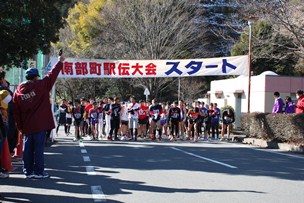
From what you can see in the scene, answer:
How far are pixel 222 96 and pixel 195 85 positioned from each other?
8047 millimetres

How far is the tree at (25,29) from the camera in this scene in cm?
1362

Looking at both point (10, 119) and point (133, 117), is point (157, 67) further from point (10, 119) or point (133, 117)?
point (10, 119)

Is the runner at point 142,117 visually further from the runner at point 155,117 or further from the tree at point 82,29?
the tree at point 82,29

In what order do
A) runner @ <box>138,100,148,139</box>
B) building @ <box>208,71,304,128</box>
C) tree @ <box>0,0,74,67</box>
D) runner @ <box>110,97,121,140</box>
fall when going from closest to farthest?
tree @ <box>0,0,74,67</box>, runner @ <box>110,97,121,140</box>, runner @ <box>138,100,148,139</box>, building @ <box>208,71,304,128</box>

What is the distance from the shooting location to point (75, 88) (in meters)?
42.7

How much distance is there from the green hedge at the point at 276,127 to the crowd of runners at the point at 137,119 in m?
1.58

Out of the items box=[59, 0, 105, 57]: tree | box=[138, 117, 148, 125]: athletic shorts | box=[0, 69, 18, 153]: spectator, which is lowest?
box=[138, 117, 148, 125]: athletic shorts

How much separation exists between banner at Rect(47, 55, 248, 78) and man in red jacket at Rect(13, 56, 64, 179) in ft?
41.9

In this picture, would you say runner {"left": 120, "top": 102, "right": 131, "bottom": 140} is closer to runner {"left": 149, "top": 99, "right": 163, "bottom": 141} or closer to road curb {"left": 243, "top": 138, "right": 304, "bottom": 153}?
runner {"left": 149, "top": 99, "right": 163, "bottom": 141}

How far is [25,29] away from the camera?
13.9 m

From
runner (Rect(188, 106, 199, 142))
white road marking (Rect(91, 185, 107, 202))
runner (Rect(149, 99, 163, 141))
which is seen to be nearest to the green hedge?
runner (Rect(188, 106, 199, 142))

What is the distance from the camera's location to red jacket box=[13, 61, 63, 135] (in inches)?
293

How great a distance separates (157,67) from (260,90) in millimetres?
10257

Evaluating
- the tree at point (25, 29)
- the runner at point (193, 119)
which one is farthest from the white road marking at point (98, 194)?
the runner at point (193, 119)
